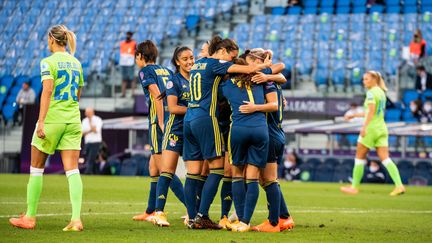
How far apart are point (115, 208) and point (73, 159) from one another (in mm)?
3711

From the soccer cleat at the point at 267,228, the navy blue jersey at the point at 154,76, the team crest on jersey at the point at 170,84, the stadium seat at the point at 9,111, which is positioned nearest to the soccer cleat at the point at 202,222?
the soccer cleat at the point at 267,228

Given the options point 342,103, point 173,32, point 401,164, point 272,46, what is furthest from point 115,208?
point 173,32

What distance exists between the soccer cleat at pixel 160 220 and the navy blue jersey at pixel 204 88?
1.23 m

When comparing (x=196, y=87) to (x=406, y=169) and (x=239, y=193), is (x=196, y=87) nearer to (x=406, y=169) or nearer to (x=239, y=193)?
(x=239, y=193)

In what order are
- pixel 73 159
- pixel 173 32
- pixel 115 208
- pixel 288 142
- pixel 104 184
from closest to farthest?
pixel 73 159
pixel 115 208
pixel 104 184
pixel 288 142
pixel 173 32

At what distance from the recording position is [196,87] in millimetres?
10484

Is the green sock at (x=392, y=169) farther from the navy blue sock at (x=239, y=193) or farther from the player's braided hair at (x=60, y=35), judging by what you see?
the player's braided hair at (x=60, y=35)

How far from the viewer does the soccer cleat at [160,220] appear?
10827 millimetres

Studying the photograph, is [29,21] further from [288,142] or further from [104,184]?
[104,184]

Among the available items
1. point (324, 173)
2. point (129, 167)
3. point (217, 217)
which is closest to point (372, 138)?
point (217, 217)

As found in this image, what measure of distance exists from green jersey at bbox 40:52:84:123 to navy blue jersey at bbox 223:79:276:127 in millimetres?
1606

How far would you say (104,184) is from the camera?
21.1 m

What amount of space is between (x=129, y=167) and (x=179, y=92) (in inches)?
650

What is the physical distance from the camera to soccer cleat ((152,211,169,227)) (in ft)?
35.5
